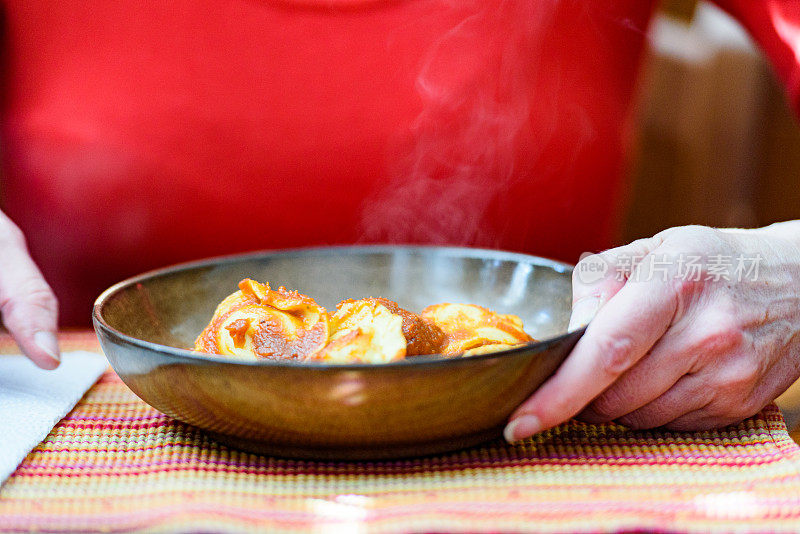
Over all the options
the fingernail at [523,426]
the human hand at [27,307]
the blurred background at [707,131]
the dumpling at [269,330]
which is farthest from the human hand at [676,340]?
the blurred background at [707,131]

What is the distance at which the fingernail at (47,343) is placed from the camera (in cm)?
96

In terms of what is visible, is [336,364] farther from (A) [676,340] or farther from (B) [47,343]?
(B) [47,343]

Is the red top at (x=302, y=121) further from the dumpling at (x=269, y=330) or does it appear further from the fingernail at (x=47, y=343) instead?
the dumpling at (x=269, y=330)

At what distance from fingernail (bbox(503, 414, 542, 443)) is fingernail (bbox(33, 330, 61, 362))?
577 millimetres

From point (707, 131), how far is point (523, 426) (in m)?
3.16

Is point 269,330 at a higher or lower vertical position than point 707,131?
higher

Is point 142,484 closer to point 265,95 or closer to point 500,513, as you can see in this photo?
point 500,513

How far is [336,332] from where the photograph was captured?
84 centimetres

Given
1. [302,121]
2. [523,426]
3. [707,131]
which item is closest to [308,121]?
[302,121]

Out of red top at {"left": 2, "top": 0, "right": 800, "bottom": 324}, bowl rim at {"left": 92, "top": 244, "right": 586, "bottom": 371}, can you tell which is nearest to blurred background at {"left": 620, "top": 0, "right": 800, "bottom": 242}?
red top at {"left": 2, "top": 0, "right": 800, "bottom": 324}

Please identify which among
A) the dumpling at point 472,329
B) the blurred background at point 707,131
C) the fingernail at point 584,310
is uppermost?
the fingernail at point 584,310

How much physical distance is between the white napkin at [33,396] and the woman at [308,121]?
1.67 feet

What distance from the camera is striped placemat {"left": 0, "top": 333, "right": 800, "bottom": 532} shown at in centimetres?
63

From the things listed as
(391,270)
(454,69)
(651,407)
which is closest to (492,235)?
(454,69)
